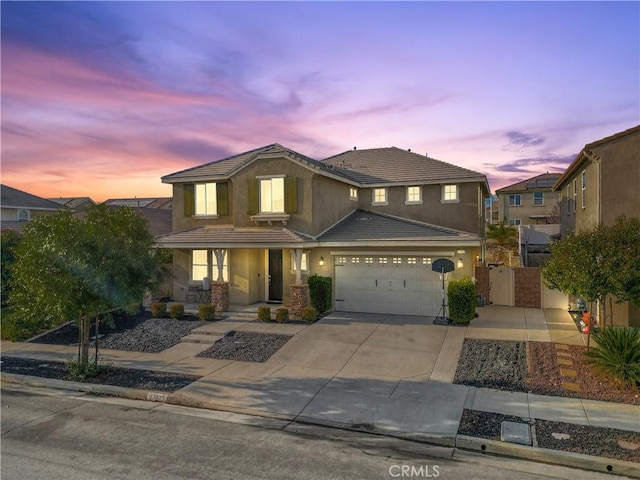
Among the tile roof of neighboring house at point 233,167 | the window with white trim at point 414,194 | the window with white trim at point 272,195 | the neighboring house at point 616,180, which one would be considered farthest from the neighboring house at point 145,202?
the neighboring house at point 616,180

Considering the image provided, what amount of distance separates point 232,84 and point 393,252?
30.5ft

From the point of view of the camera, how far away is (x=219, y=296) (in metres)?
18.2

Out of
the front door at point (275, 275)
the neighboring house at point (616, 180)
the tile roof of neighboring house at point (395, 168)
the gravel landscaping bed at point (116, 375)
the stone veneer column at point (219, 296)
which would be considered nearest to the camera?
the gravel landscaping bed at point (116, 375)

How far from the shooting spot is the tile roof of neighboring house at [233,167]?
1855 cm

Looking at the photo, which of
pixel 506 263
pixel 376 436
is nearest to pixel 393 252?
pixel 376 436

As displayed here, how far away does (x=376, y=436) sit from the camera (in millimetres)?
7750

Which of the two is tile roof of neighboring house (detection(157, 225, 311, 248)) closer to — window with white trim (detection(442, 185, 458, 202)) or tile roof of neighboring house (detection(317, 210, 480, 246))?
tile roof of neighboring house (detection(317, 210, 480, 246))

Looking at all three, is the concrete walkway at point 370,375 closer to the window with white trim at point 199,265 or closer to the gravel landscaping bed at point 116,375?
the gravel landscaping bed at point 116,375

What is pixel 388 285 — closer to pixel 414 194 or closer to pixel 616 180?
pixel 414 194

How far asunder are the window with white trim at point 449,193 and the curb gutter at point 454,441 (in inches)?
567

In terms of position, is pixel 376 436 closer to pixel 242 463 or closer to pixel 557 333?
pixel 242 463

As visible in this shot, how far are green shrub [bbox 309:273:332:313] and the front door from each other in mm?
2720

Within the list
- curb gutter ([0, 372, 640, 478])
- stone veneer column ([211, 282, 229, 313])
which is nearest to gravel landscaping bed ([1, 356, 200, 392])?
curb gutter ([0, 372, 640, 478])

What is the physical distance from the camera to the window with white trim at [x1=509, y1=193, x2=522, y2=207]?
4316cm
